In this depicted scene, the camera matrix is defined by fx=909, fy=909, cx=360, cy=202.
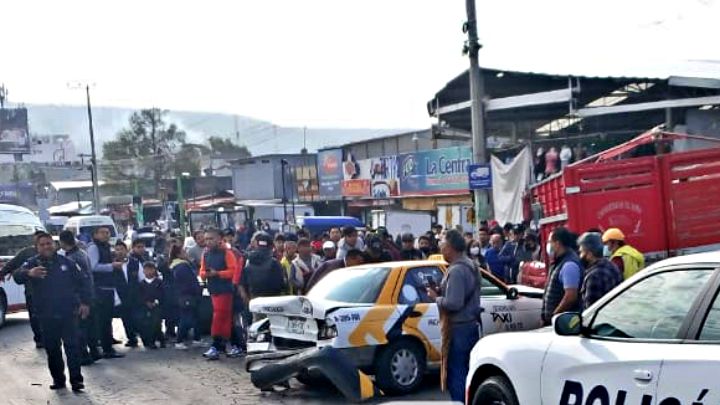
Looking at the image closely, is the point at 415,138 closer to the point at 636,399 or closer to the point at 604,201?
the point at 604,201

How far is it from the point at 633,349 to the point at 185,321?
32.1ft

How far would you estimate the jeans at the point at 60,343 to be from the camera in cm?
1024

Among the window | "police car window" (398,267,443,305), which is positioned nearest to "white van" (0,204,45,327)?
"police car window" (398,267,443,305)

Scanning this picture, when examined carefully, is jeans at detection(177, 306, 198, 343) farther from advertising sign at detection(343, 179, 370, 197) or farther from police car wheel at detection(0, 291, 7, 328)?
advertising sign at detection(343, 179, 370, 197)

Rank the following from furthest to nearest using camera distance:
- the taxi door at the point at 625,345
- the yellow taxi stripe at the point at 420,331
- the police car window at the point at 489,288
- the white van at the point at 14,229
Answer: the white van at the point at 14,229 → the police car window at the point at 489,288 → the yellow taxi stripe at the point at 420,331 → the taxi door at the point at 625,345

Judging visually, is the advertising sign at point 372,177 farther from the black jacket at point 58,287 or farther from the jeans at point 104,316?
the black jacket at point 58,287

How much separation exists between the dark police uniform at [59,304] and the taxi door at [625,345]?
651 cm

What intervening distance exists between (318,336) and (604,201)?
4161mm

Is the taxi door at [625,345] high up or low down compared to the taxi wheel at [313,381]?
up

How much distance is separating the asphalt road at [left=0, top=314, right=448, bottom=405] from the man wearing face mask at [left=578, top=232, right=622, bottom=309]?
78.4 inches

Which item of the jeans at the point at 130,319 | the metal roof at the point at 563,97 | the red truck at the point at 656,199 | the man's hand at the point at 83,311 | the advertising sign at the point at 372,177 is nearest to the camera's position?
the man's hand at the point at 83,311

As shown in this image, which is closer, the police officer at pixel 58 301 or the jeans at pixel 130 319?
the police officer at pixel 58 301

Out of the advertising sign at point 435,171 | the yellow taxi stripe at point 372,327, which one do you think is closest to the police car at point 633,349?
the yellow taxi stripe at point 372,327

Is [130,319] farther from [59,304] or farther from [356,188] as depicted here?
[356,188]
